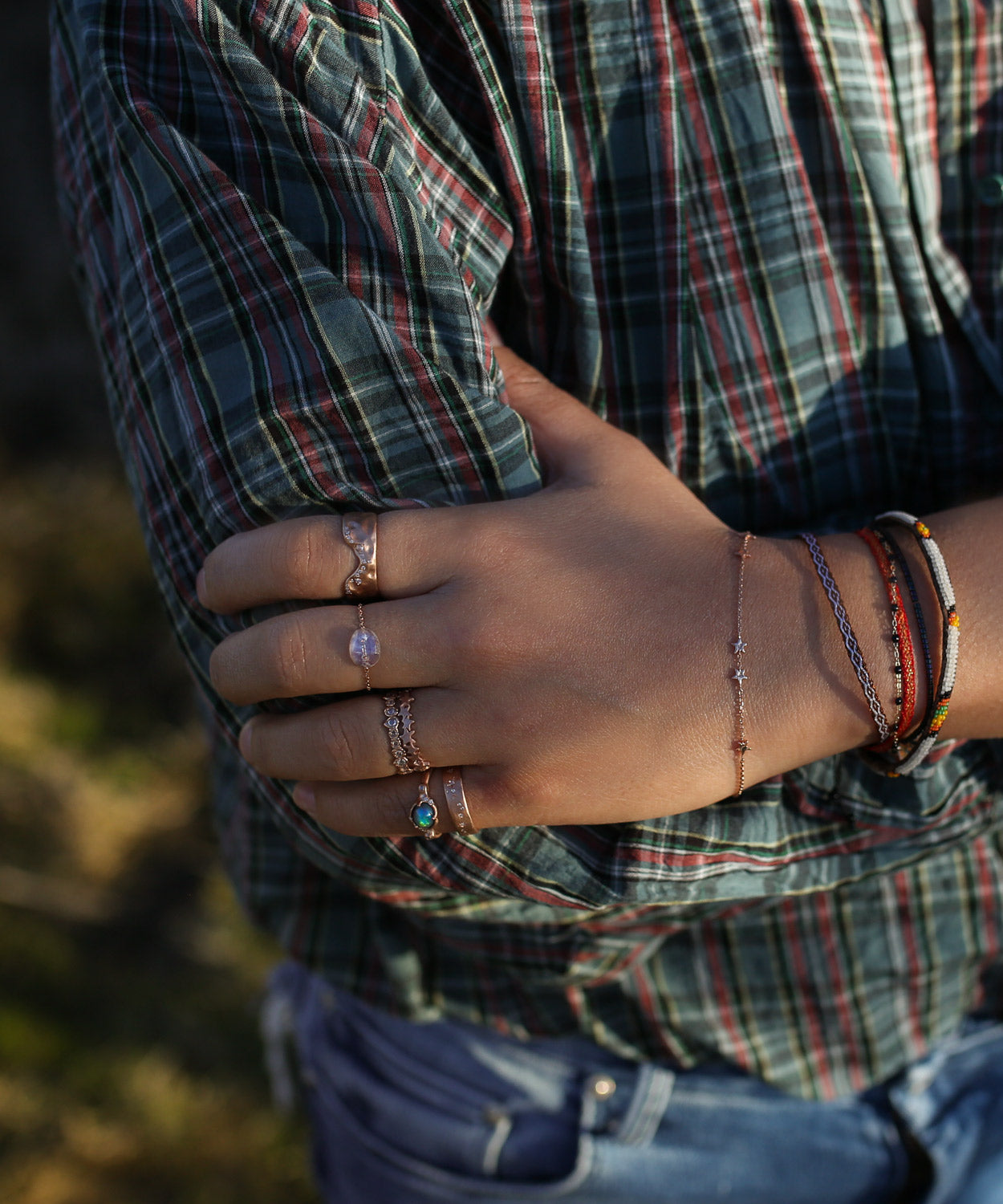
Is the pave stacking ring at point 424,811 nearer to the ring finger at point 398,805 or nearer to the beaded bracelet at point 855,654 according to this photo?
the ring finger at point 398,805

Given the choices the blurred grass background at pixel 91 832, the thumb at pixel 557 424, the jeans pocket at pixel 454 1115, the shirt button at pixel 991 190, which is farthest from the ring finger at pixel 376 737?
the blurred grass background at pixel 91 832

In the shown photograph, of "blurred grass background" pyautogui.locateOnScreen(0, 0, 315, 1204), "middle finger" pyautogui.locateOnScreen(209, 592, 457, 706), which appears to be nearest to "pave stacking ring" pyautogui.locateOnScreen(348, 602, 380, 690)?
"middle finger" pyautogui.locateOnScreen(209, 592, 457, 706)

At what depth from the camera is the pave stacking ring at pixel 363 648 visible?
74 cm

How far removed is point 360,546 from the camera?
2.43 ft

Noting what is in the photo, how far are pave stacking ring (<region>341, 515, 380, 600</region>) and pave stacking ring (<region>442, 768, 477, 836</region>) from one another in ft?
0.58

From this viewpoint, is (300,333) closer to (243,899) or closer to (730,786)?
(730,786)

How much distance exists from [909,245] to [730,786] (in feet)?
1.79

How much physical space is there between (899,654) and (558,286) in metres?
0.45

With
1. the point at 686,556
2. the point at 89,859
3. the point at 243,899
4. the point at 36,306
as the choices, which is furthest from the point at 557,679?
the point at 36,306

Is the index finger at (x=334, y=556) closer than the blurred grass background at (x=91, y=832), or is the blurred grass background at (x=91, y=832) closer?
the index finger at (x=334, y=556)

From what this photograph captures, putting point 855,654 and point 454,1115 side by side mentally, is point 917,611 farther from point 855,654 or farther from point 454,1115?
point 454,1115

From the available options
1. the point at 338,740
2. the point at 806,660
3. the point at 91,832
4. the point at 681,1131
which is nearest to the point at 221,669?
the point at 338,740

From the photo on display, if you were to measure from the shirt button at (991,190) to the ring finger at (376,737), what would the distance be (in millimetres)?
710

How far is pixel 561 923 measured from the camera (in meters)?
0.93
